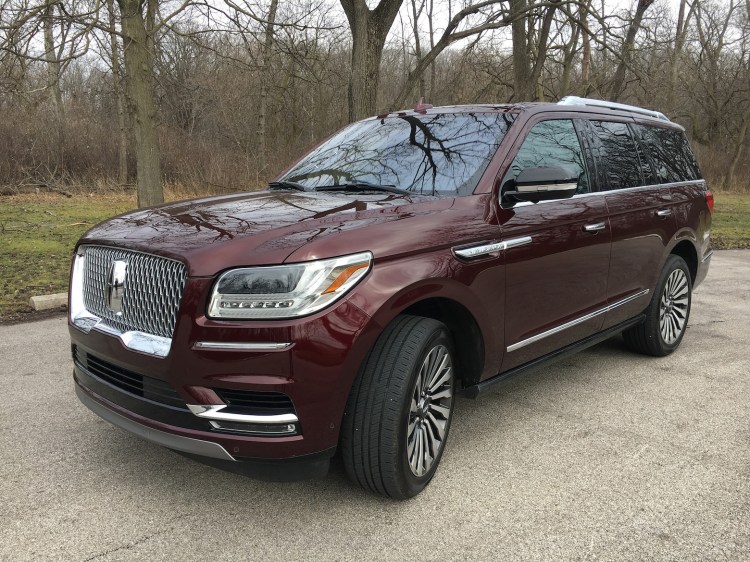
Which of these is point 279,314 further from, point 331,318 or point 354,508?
point 354,508

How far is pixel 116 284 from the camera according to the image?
280cm

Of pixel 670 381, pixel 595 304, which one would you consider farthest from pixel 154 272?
pixel 670 381

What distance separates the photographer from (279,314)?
2.43m

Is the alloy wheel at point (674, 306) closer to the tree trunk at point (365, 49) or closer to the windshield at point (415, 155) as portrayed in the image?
the windshield at point (415, 155)

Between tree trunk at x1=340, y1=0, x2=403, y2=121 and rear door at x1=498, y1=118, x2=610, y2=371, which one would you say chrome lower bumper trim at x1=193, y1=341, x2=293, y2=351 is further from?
tree trunk at x1=340, y1=0, x2=403, y2=121

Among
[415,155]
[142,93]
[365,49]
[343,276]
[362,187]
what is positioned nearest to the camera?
[343,276]

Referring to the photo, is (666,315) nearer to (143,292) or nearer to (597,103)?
(597,103)

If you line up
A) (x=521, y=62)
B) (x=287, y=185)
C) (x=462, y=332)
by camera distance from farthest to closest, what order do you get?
(x=521, y=62) < (x=287, y=185) < (x=462, y=332)

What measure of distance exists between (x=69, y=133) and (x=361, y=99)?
574 inches

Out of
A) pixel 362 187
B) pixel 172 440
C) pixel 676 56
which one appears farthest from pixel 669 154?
pixel 676 56

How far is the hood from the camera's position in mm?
2498

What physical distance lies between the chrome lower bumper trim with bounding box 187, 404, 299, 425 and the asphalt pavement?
1.81 feet

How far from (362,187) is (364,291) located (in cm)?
118

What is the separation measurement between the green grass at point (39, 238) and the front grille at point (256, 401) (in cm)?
491
